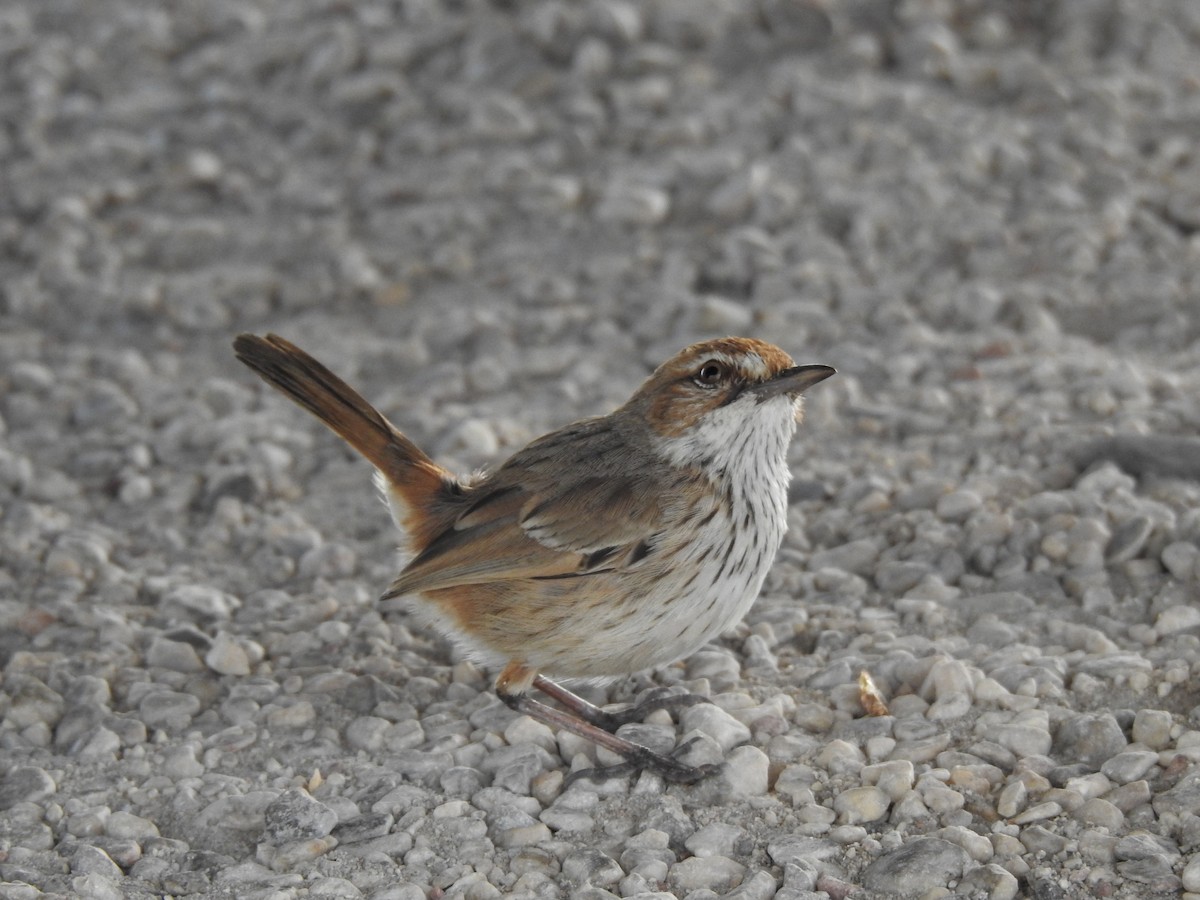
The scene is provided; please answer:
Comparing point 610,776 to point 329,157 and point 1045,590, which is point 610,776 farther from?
point 329,157

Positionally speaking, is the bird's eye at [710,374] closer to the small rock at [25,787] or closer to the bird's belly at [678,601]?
the bird's belly at [678,601]

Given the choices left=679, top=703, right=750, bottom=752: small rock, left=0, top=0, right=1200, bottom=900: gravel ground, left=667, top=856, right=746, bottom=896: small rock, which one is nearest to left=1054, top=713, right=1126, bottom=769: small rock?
left=0, top=0, right=1200, bottom=900: gravel ground

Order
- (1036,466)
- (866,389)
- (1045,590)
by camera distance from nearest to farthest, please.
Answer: (1045,590)
(1036,466)
(866,389)

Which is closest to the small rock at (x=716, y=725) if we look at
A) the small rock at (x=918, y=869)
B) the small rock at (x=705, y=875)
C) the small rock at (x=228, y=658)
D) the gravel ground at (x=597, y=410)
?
the gravel ground at (x=597, y=410)

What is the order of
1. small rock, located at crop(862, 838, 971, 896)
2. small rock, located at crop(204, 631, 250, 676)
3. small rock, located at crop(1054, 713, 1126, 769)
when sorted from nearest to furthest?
small rock, located at crop(862, 838, 971, 896) < small rock, located at crop(1054, 713, 1126, 769) < small rock, located at crop(204, 631, 250, 676)

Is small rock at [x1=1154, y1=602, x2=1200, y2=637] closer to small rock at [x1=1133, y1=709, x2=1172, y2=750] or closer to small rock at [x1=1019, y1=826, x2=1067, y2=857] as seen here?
small rock at [x1=1133, y1=709, x2=1172, y2=750]

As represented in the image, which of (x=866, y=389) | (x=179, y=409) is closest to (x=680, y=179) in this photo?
(x=866, y=389)

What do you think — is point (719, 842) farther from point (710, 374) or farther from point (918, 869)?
point (710, 374)
